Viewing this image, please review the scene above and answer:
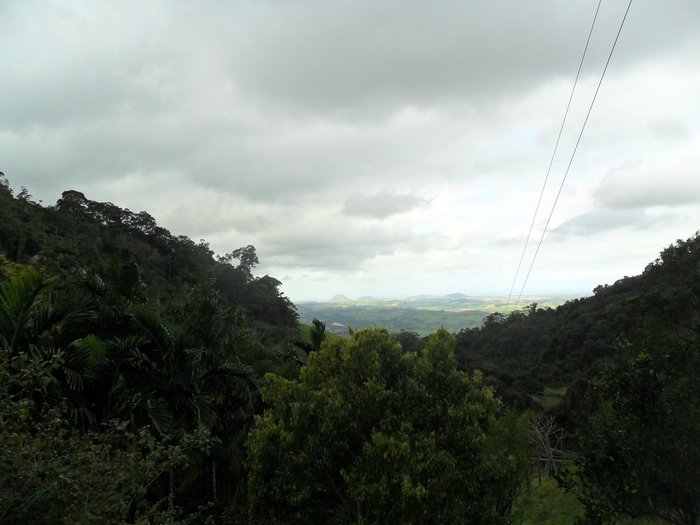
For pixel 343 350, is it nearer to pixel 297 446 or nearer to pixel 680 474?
pixel 297 446

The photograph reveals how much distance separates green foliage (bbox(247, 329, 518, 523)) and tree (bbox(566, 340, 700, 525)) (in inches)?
65.8

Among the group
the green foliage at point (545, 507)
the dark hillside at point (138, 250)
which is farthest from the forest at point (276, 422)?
the dark hillside at point (138, 250)

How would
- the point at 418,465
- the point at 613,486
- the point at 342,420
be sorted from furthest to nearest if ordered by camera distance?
the point at 342,420 → the point at 418,465 → the point at 613,486

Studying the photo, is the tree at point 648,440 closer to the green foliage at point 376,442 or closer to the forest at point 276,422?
the forest at point 276,422

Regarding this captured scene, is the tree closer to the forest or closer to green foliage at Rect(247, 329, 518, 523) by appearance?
the forest

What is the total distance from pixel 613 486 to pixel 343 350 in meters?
4.76

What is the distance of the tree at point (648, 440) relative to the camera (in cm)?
581

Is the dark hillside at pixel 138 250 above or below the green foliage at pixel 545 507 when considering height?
above

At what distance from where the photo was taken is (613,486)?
6.34m

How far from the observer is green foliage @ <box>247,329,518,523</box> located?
7105 mm

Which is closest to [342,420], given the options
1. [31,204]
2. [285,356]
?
[285,356]

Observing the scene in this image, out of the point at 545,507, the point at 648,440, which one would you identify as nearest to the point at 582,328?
the point at 545,507

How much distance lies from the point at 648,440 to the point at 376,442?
3874 millimetres

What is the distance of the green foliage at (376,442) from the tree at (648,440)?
1671mm
